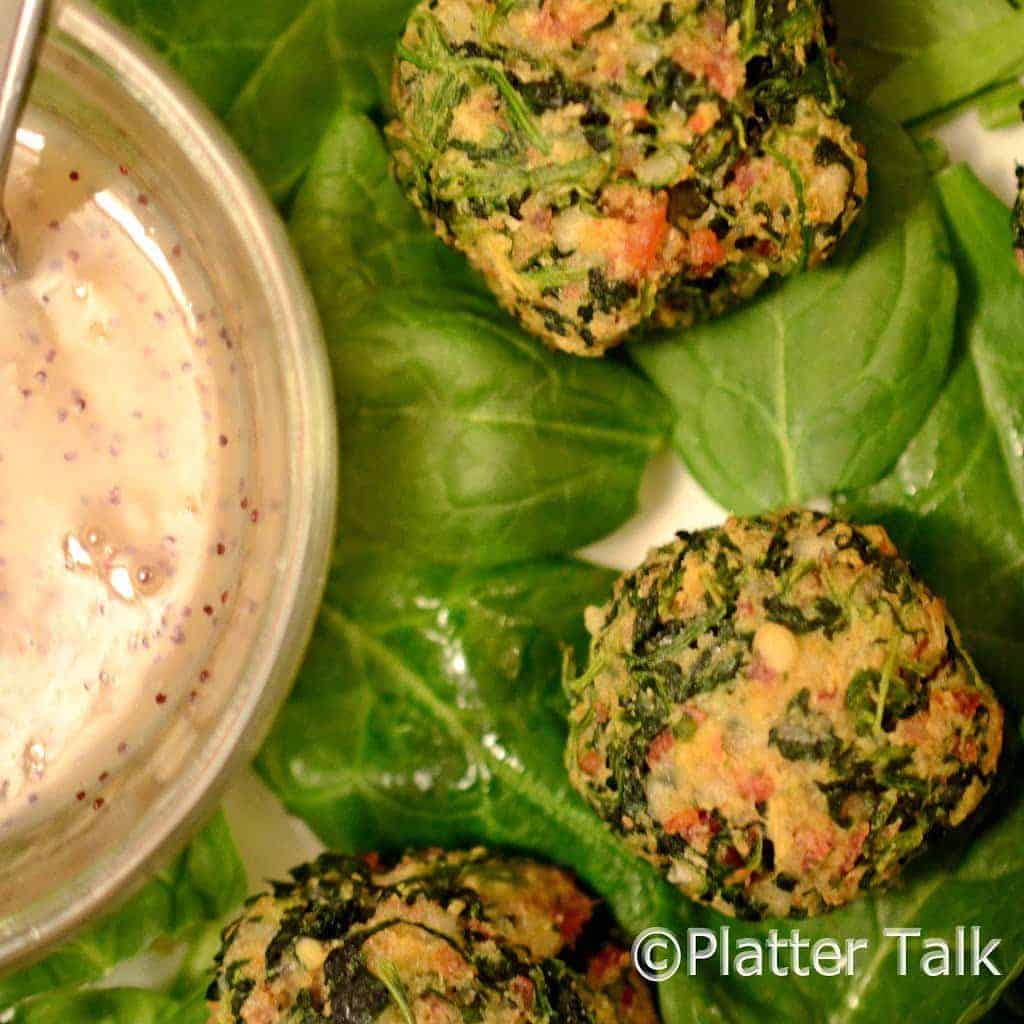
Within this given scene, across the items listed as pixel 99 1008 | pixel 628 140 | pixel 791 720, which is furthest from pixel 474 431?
pixel 99 1008

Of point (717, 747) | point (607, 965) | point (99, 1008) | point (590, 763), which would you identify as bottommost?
point (99, 1008)

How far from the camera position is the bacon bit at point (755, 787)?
4.43 ft

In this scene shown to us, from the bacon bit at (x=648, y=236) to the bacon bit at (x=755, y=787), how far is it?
55 cm

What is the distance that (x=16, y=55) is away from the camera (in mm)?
1373

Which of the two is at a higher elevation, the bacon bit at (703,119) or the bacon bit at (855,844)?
the bacon bit at (703,119)

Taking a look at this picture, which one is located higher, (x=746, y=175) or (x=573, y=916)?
(x=746, y=175)

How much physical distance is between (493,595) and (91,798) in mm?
555

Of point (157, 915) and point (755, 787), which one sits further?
A: point (157, 915)

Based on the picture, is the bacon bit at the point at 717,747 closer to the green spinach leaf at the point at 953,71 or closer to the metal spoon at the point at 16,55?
the green spinach leaf at the point at 953,71

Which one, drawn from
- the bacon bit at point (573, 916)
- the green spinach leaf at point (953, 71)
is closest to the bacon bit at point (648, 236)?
the green spinach leaf at point (953, 71)

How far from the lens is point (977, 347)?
1.61m

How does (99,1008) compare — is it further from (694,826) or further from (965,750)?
(965,750)

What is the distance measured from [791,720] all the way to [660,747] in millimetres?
143

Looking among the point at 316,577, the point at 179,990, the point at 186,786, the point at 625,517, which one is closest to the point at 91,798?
the point at 186,786
